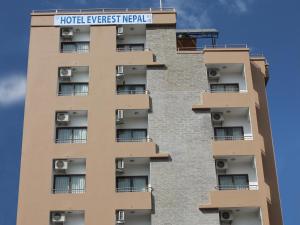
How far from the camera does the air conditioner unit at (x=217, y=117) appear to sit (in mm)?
41969

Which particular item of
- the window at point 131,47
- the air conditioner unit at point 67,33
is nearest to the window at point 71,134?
the window at point 131,47

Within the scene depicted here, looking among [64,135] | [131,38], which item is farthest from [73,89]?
[131,38]

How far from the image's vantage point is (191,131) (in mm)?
40875

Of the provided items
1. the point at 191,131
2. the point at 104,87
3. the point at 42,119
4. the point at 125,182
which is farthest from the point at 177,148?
the point at 42,119

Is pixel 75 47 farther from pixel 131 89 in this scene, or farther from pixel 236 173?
pixel 236 173

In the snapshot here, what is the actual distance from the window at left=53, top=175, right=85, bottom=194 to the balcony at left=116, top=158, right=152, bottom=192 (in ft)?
7.93

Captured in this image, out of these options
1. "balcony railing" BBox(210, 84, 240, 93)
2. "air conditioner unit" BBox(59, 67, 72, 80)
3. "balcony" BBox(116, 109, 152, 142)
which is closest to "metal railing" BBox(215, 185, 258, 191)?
"balcony" BBox(116, 109, 152, 142)

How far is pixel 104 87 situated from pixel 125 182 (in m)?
7.01

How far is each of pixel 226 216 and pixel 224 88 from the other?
382 inches

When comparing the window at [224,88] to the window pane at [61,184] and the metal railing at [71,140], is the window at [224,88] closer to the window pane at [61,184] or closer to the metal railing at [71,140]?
the metal railing at [71,140]

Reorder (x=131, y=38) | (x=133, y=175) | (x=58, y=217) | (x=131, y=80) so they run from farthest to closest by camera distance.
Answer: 1. (x=131, y=38)
2. (x=131, y=80)
3. (x=133, y=175)
4. (x=58, y=217)

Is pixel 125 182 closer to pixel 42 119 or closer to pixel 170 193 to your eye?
pixel 170 193

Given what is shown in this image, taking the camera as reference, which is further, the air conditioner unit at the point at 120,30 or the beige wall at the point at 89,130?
the air conditioner unit at the point at 120,30

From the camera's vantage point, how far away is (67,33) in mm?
44750
